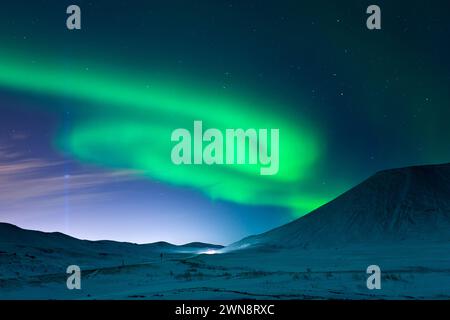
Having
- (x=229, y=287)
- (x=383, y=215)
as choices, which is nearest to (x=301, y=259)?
(x=229, y=287)

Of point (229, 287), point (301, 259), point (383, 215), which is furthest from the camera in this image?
point (383, 215)

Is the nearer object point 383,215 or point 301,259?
point 301,259

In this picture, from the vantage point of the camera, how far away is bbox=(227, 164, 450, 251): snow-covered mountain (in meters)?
114

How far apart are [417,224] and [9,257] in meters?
89.4

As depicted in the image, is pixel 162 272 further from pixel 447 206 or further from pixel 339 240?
pixel 447 206

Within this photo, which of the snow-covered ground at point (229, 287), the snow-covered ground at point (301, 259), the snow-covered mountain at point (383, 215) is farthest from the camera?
the snow-covered mountain at point (383, 215)

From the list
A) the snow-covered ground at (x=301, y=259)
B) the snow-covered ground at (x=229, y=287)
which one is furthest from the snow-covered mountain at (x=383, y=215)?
the snow-covered ground at (x=229, y=287)

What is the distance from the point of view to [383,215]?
125m

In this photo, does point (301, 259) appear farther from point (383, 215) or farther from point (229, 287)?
point (383, 215)

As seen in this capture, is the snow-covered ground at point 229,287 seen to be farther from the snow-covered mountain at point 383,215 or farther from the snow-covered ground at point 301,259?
the snow-covered mountain at point 383,215

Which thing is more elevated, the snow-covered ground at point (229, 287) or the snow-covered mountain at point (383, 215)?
the snow-covered mountain at point (383, 215)

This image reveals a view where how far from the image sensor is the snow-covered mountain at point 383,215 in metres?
114

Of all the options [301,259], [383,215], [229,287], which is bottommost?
[301,259]
